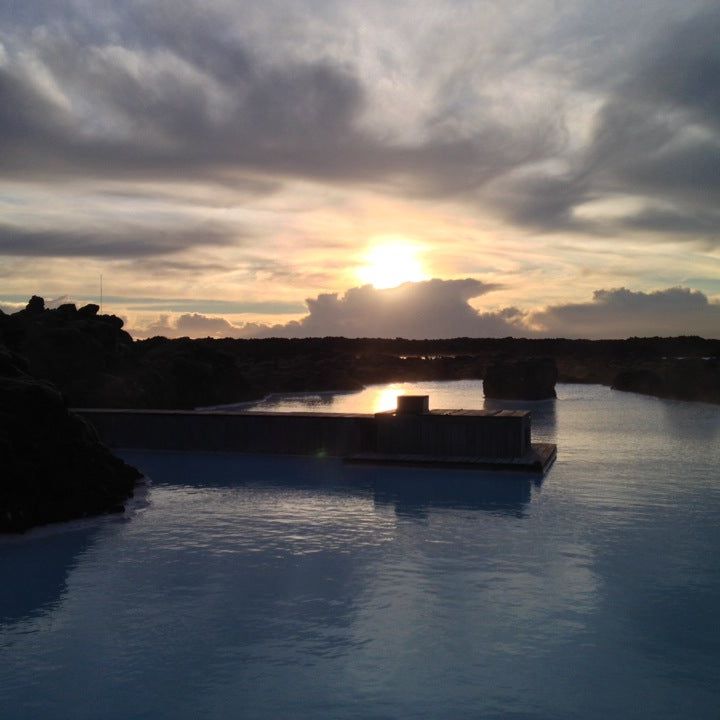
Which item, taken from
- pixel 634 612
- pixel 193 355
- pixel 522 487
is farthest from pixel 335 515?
pixel 193 355

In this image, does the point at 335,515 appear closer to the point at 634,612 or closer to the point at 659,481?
the point at 634,612

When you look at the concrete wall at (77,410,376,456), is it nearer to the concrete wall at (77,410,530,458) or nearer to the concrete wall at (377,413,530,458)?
the concrete wall at (77,410,530,458)

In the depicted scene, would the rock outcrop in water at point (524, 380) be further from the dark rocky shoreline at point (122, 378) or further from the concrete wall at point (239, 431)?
the concrete wall at point (239, 431)

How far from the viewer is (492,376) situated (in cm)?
9456

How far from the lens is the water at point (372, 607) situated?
12648 millimetres

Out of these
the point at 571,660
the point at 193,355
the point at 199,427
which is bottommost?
the point at 571,660

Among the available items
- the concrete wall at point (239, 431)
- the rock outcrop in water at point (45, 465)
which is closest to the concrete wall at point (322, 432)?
the concrete wall at point (239, 431)

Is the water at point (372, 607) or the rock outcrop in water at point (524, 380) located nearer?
the water at point (372, 607)

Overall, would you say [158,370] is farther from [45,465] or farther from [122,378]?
[45,465]

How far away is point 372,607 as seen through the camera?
1661 centimetres

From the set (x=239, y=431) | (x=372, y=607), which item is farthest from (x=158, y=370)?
(x=372, y=607)

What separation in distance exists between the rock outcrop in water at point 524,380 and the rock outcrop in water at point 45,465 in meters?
68.6

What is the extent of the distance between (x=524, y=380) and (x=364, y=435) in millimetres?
56804

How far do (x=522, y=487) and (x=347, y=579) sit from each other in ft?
48.4
